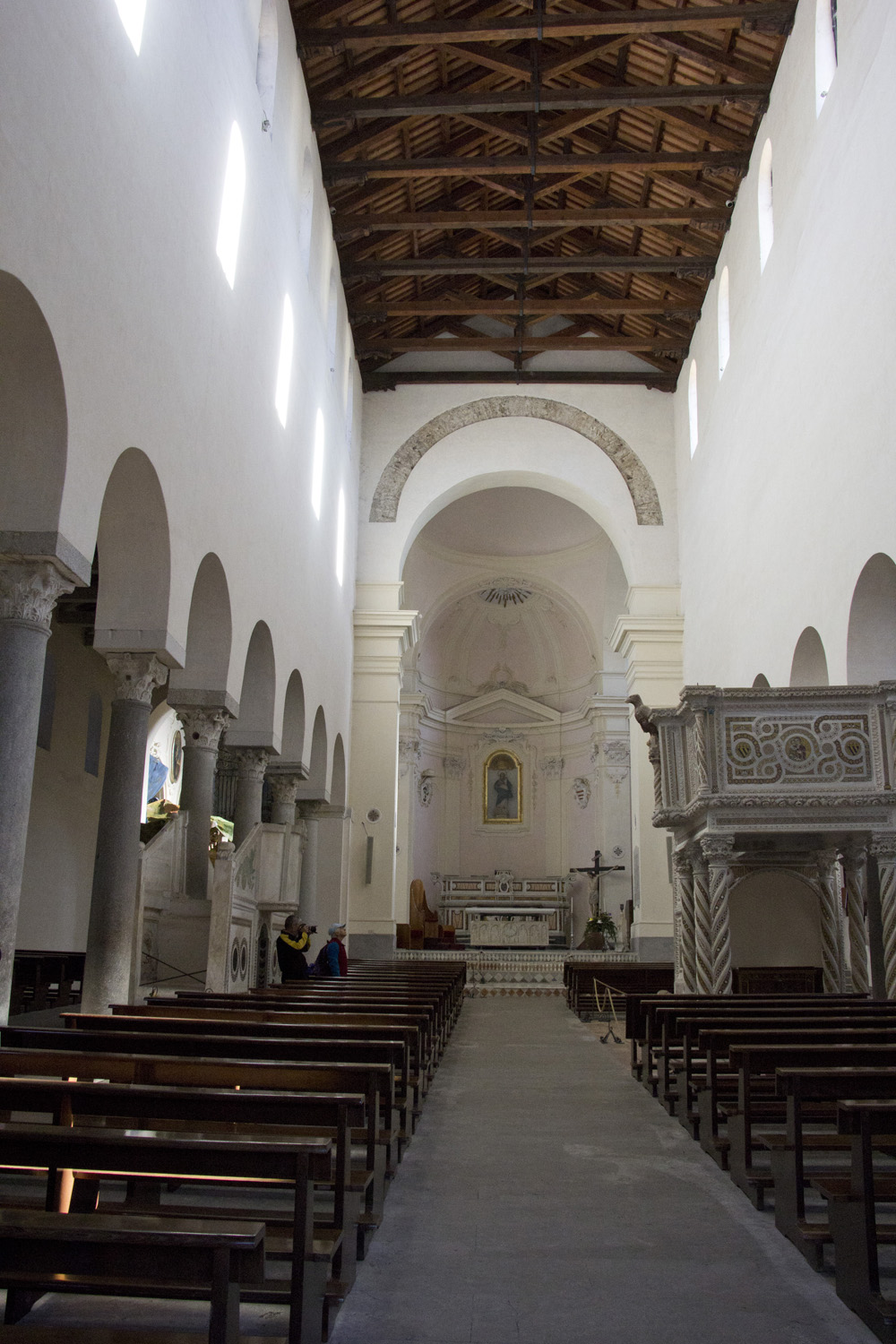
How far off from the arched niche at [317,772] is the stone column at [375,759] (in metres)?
2.69

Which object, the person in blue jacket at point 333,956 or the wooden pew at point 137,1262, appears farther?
the person in blue jacket at point 333,956

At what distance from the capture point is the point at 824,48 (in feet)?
40.0

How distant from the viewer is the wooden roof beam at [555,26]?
13.4 meters

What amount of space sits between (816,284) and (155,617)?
306 inches

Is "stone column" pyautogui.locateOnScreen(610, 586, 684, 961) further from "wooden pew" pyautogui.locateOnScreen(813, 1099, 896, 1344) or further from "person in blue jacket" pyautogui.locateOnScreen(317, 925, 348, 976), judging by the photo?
"wooden pew" pyautogui.locateOnScreen(813, 1099, 896, 1344)

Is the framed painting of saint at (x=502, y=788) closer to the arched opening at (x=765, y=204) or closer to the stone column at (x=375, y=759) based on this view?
the stone column at (x=375, y=759)

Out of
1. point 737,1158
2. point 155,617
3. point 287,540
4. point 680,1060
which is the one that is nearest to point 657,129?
point 287,540

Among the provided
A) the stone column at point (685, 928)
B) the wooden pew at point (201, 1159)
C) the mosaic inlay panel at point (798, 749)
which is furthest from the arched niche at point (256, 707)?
the wooden pew at point (201, 1159)

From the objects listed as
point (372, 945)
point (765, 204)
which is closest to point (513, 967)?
point (372, 945)

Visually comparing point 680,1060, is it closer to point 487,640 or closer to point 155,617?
point 155,617

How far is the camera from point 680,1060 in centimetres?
734

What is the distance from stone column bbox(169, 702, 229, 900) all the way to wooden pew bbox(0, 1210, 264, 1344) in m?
9.44

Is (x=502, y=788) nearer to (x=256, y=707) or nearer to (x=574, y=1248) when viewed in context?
(x=256, y=707)

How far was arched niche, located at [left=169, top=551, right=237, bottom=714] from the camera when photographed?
11.6 meters
